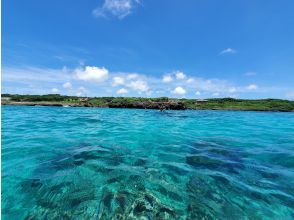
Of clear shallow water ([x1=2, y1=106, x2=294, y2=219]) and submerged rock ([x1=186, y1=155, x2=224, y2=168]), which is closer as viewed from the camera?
clear shallow water ([x1=2, y1=106, x2=294, y2=219])

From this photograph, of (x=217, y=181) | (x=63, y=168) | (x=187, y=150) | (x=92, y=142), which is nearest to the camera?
(x=217, y=181)

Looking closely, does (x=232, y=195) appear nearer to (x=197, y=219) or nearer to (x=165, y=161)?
(x=197, y=219)

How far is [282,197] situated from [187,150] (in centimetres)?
528

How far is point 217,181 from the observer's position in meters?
7.14

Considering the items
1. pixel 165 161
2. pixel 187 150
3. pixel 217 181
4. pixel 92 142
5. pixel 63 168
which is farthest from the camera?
pixel 92 142

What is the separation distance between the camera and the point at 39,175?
7.23 metres

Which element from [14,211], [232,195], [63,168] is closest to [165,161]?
[232,195]

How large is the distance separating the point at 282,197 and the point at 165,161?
4271 mm

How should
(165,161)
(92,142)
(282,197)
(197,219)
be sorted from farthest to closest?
(92,142)
(165,161)
(282,197)
(197,219)

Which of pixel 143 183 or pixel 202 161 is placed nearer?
pixel 143 183

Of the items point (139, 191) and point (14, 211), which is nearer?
point (14, 211)

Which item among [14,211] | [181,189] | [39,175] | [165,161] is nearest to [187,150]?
[165,161]

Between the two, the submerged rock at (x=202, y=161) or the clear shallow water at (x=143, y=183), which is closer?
the clear shallow water at (x=143, y=183)

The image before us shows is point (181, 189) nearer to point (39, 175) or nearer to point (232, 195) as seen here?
point (232, 195)
